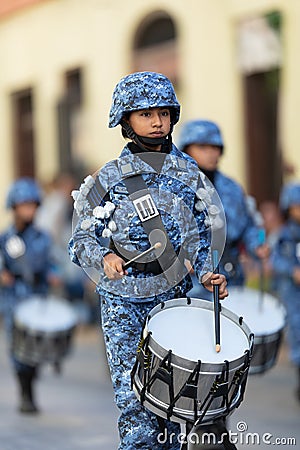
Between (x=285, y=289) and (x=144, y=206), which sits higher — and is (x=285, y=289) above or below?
below

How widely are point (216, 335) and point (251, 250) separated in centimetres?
294

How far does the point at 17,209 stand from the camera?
9922 millimetres

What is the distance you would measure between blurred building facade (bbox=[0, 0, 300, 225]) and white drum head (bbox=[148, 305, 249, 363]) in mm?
8199

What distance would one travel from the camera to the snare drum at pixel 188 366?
207 inches

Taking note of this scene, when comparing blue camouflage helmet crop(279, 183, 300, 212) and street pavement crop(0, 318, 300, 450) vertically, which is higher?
blue camouflage helmet crop(279, 183, 300, 212)

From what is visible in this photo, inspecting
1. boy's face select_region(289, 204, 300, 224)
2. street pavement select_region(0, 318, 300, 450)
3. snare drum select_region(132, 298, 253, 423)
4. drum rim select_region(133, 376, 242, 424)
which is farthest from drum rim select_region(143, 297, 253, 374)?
boy's face select_region(289, 204, 300, 224)

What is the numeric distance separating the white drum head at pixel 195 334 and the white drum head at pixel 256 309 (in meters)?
A: 1.97

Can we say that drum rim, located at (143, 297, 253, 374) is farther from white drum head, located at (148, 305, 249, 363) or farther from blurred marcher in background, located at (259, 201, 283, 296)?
blurred marcher in background, located at (259, 201, 283, 296)

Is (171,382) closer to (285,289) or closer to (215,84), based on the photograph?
(285,289)

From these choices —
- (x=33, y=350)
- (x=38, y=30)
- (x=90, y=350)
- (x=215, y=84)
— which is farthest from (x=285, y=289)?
(x=38, y=30)

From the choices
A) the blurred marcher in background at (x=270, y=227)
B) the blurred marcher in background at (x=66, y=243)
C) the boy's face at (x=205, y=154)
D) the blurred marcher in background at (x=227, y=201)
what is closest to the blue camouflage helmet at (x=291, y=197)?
the blurred marcher in background at (x=227, y=201)

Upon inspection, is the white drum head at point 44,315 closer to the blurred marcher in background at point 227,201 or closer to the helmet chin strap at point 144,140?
the blurred marcher in background at point 227,201

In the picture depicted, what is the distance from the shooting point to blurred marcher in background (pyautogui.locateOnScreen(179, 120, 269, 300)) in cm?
806

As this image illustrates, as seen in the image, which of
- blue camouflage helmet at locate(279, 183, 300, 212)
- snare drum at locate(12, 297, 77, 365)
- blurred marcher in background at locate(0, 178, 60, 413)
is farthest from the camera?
blue camouflage helmet at locate(279, 183, 300, 212)
